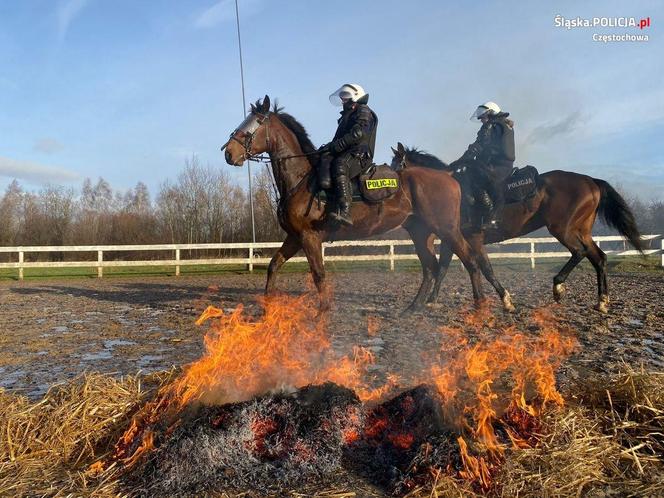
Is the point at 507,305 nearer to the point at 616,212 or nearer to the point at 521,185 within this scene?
the point at 521,185

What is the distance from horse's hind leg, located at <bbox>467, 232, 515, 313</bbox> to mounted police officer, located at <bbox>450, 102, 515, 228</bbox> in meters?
0.44

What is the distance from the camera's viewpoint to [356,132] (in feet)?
23.8

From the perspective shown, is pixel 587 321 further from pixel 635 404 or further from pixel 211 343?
pixel 211 343

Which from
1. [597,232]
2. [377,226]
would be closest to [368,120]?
[377,226]

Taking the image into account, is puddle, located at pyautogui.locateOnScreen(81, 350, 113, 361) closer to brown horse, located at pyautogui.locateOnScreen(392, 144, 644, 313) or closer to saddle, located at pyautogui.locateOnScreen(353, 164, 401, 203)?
saddle, located at pyautogui.locateOnScreen(353, 164, 401, 203)

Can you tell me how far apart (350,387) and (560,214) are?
680cm

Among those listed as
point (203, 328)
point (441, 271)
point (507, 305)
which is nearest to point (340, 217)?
point (203, 328)

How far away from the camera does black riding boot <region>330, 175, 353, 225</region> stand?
722 centimetres

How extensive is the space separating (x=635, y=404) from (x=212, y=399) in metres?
2.59

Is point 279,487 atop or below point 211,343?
below

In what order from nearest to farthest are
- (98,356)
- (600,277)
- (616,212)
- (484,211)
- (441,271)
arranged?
(98,356)
(600,277)
(484,211)
(441,271)
(616,212)

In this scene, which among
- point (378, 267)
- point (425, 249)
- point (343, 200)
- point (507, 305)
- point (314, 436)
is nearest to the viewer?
point (314, 436)

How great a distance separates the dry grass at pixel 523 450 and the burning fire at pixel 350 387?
5.0 inches

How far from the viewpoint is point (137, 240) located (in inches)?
1454
